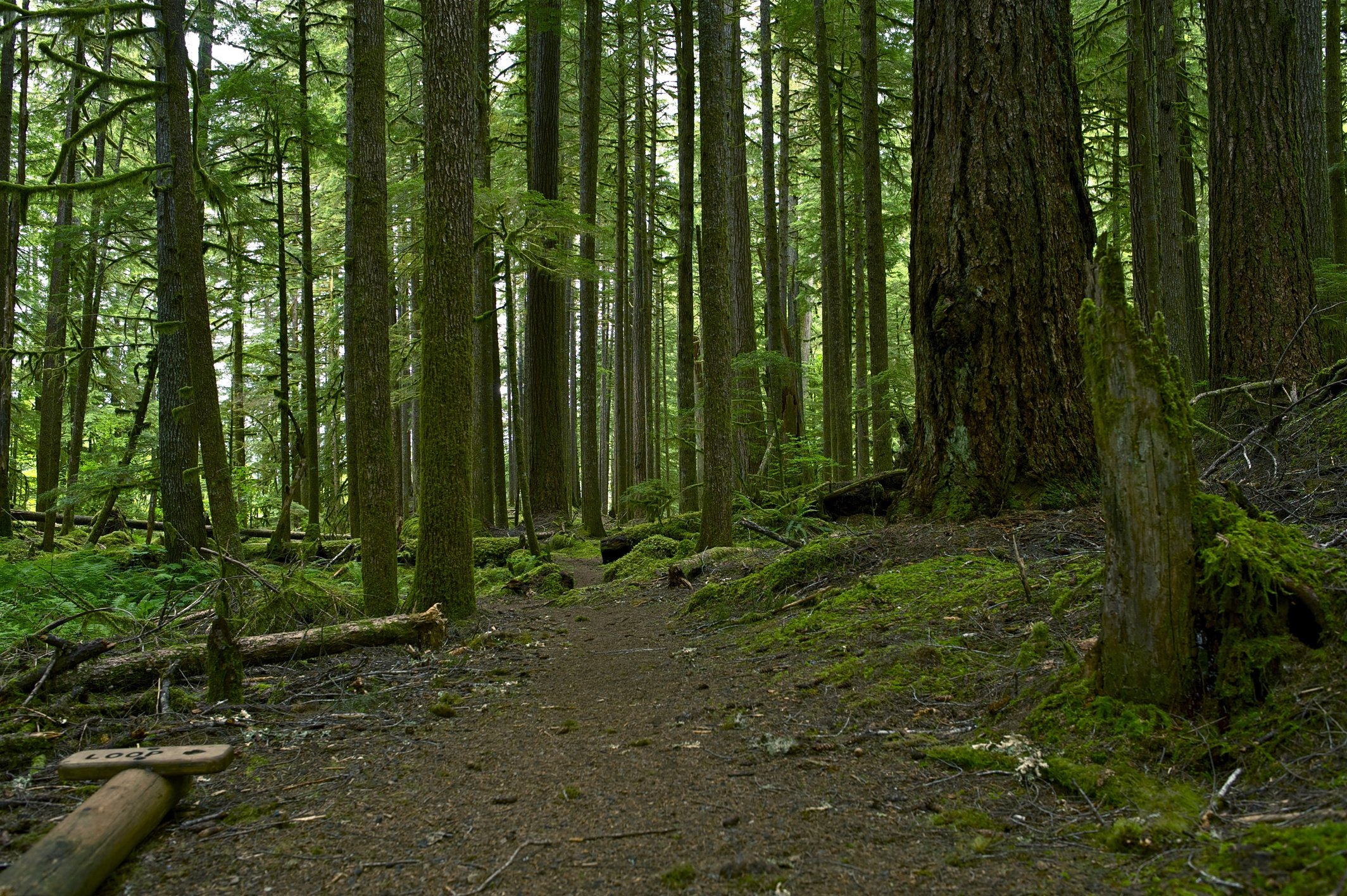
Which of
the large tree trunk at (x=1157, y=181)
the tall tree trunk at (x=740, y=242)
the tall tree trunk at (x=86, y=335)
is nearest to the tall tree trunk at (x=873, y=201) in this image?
the tall tree trunk at (x=740, y=242)

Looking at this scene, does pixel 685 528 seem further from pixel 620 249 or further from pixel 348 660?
pixel 620 249

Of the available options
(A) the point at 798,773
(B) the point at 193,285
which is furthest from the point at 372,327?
(A) the point at 798,773

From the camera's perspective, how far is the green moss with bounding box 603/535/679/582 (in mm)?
9609

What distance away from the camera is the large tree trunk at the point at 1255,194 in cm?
719

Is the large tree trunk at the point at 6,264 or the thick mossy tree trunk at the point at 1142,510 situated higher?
the large tree trunk at the point at 6,264

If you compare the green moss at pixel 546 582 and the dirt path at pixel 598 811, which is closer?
the dirt path at pixel 598 811

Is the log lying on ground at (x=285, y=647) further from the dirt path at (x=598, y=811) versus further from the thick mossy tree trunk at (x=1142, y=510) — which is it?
the thick mossy tree trunk at (x=1142, y=510)

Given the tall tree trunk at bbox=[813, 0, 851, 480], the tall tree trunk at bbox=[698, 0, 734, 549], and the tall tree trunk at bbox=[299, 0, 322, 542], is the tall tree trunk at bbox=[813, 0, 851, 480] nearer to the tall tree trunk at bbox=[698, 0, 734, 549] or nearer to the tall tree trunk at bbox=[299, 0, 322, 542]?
the tall tree trunk at bbox=[698, 0, 734, 549]

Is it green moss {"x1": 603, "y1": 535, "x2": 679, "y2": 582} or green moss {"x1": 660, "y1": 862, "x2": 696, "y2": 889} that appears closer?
green moss {"x1": 660, "y1": 862, "x2": 696, "y2": 889}

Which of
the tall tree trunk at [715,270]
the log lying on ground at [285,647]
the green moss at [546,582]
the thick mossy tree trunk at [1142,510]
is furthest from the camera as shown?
the green moss at [546,582]

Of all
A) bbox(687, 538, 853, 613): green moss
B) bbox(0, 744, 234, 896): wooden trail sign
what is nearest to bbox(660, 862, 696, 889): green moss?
bbox(0, 744, 234, 896): wooden trail sign

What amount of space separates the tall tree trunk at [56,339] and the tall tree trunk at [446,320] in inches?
320

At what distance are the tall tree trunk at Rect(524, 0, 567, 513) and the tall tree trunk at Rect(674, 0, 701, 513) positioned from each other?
2803 millimetres

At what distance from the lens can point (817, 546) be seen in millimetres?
6023
